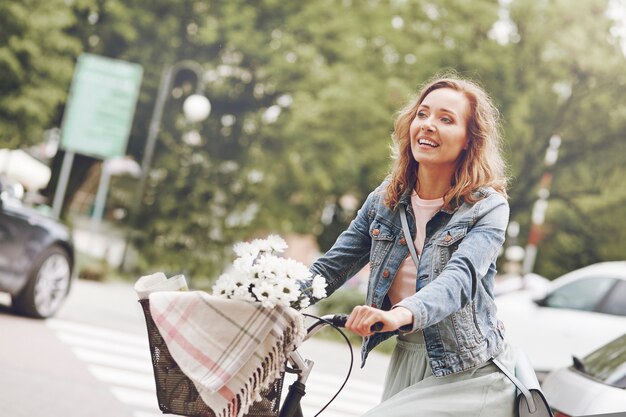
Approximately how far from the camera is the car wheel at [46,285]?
9.96m

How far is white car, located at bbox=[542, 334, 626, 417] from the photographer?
4.04m

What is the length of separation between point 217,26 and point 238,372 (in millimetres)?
23947

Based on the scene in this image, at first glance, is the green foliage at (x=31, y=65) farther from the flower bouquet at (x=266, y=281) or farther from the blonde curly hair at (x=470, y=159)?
the flower bouquet at (x=266, y=281)

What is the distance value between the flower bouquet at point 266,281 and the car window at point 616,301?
28.3ft

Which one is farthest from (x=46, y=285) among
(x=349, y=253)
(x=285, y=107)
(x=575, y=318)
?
(x=285, y=107)

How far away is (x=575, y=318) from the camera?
434 inches

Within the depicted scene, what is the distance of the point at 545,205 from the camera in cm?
2873

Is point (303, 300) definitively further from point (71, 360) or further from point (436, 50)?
point (436, 50)

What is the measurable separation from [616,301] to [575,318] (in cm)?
48

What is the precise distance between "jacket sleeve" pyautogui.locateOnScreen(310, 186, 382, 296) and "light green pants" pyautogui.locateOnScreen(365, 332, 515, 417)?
34 cm

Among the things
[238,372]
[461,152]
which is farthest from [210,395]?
[461,152]

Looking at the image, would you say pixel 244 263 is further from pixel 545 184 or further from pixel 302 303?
pixel 545 184

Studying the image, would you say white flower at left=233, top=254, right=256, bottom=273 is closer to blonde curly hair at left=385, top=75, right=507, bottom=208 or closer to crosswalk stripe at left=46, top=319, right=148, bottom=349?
blonde curly hair at left=385, top=75, right=507, bottom=208

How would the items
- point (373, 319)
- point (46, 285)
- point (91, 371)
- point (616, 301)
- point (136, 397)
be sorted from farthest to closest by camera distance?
point (616, 301) → point (46, 285) → point (91, 371) → point (136, 397) → point (373, 319)
